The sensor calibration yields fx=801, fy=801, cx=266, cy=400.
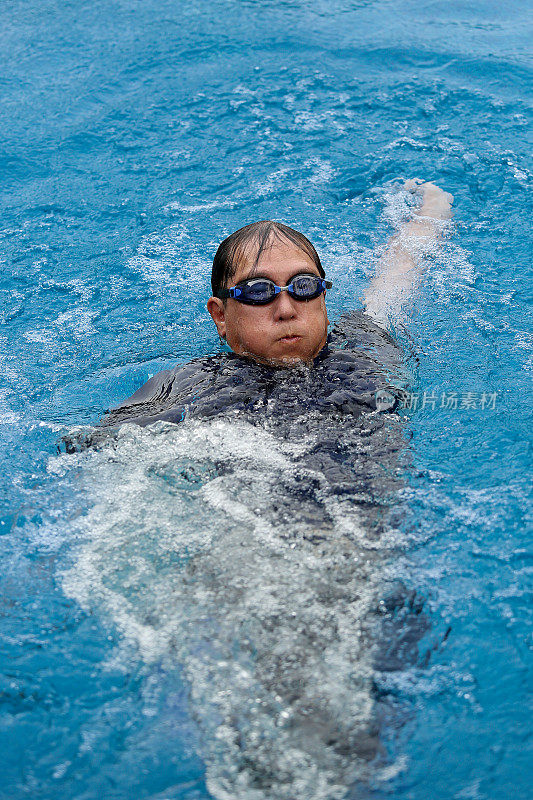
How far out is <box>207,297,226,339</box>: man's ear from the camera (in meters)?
4.57

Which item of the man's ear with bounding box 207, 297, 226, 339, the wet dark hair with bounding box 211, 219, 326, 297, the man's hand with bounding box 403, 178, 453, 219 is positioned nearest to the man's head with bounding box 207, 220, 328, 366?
the wet dark hair with bounding box 211, 219, 326, 297

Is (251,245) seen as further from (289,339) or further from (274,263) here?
(289,339)

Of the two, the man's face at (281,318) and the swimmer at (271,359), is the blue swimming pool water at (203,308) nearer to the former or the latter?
the swimmer at (271,359)

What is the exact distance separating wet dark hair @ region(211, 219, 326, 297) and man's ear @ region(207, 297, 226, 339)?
0.09 m

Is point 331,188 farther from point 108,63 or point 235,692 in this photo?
point 235,692

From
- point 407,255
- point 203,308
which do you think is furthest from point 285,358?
point 407,255

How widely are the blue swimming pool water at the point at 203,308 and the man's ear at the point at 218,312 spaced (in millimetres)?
785

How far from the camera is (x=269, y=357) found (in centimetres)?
429

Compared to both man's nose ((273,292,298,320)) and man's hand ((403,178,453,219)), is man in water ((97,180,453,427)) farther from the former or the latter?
man's hand ((403,178,453,219))

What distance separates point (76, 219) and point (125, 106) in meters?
2.19

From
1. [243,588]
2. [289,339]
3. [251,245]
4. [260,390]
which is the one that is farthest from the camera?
[251,245]

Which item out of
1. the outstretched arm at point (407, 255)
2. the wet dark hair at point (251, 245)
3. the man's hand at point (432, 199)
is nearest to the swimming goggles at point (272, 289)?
the wet dark hair at point (251, 245)

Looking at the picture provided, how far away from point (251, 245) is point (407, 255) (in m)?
2.09

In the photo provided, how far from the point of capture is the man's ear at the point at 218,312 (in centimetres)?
457
